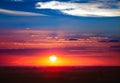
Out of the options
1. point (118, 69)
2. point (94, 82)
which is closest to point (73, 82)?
point (94, 82)

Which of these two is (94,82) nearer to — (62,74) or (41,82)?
(41,82)

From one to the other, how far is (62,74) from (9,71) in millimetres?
3899

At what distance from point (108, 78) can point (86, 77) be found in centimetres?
156

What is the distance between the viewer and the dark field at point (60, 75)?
105 ft

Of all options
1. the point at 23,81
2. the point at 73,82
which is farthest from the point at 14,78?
the point at 73,82

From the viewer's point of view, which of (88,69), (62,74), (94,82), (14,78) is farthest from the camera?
(88,69)

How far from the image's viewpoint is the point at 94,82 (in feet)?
102

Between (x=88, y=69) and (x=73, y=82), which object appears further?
(x=88, y=69)

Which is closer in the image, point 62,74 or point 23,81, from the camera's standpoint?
point 23,81

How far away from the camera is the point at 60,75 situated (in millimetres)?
35875

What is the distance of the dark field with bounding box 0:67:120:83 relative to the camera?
105 feet

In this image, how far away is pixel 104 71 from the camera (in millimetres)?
38812

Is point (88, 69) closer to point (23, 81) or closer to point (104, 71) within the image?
point (104, 71)

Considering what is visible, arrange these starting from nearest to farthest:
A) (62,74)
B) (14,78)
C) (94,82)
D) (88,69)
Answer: (94,82)
(14,78)
(62,74)
(88,69)
